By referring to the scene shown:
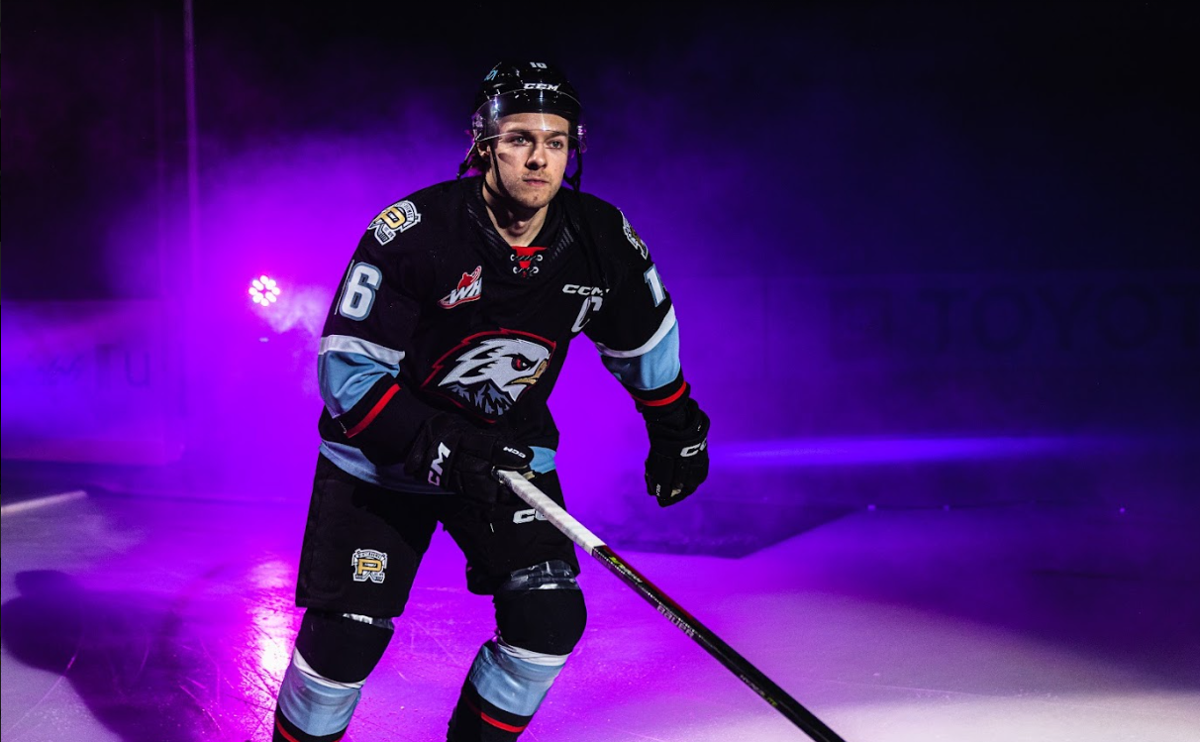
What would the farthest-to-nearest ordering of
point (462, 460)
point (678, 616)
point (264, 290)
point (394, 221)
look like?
point (264, 290) < point (394, 221) < point (462, 460) < point (678, 616)

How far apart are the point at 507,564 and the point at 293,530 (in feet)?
12.3

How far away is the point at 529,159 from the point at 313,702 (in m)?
1.22

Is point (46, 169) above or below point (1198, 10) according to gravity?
below

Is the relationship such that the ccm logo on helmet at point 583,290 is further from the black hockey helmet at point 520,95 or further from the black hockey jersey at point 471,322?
the black hockey helmet at point 520,95

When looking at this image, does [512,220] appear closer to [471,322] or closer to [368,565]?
[471,322]

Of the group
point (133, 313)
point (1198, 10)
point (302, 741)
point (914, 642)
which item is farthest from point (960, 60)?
point (302, 741)

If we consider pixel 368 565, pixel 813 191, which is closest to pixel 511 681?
pixel 368 565

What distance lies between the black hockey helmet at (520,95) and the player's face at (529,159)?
0.02 metres

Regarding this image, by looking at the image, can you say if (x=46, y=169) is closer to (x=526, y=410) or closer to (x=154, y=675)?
(x=154, y=675)

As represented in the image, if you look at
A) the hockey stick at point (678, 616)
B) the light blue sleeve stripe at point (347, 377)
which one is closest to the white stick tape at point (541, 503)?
the hockey stick at point (678, 616)

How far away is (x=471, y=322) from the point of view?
234 centimetres

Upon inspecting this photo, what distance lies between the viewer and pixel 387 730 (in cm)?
298

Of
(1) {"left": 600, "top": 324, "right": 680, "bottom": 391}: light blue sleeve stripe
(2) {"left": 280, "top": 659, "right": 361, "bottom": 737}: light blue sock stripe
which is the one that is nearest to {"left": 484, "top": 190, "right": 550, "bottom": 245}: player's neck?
(1) {"left": 600, "top": 324, "right": 680, "bottom": 391}: light blue sleeve stripe

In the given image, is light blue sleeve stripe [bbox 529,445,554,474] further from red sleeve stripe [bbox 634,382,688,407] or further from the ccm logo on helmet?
the ccm logo on helmet
